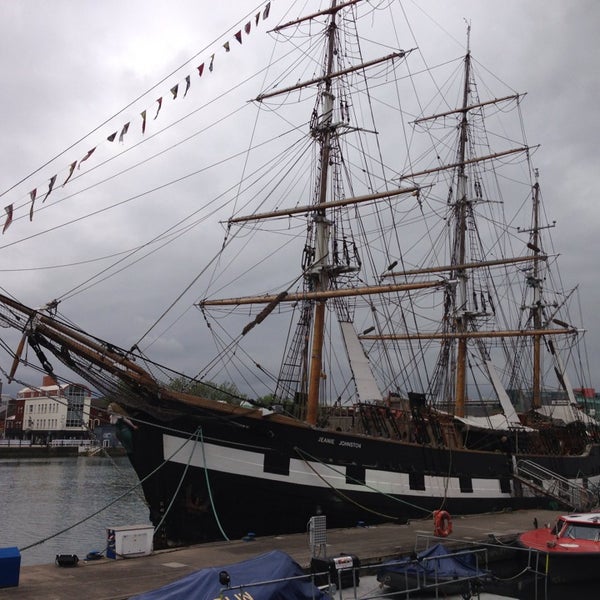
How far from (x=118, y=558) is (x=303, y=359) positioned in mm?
10365

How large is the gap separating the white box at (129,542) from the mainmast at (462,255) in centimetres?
1965

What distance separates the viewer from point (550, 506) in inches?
876

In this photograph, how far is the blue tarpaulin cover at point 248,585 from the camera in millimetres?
7254

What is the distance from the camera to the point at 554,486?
22.8 metres

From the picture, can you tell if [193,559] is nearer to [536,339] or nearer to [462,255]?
[462,255]

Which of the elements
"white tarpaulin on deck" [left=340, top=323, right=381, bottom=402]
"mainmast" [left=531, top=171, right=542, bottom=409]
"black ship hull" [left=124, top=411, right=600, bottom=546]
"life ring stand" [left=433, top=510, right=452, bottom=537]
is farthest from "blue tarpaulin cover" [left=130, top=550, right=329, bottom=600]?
"mainmast" [left=531, top=171, right=542, bottom=409]

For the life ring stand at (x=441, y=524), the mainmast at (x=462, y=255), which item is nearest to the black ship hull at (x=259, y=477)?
the life ring stand at (x=441, y=524)

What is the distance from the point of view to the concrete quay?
920 centimetres

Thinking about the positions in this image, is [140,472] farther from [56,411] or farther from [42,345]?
[56,411]

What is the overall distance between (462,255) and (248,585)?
27.2 meters

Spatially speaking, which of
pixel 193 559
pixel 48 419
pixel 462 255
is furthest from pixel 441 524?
pixel 48 419

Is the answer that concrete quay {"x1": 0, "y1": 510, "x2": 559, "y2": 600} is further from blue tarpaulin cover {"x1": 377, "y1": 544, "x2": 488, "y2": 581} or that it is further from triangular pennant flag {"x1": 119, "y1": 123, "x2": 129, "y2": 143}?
triangular pennant flag {"x1": 119, "y1": 123, "x2": 129, "y2": 143}

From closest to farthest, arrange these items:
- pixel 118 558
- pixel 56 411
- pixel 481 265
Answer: pixel 118 558
pixel 481 265
pixel 56 411

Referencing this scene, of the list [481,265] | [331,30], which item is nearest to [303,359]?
[331,30]
